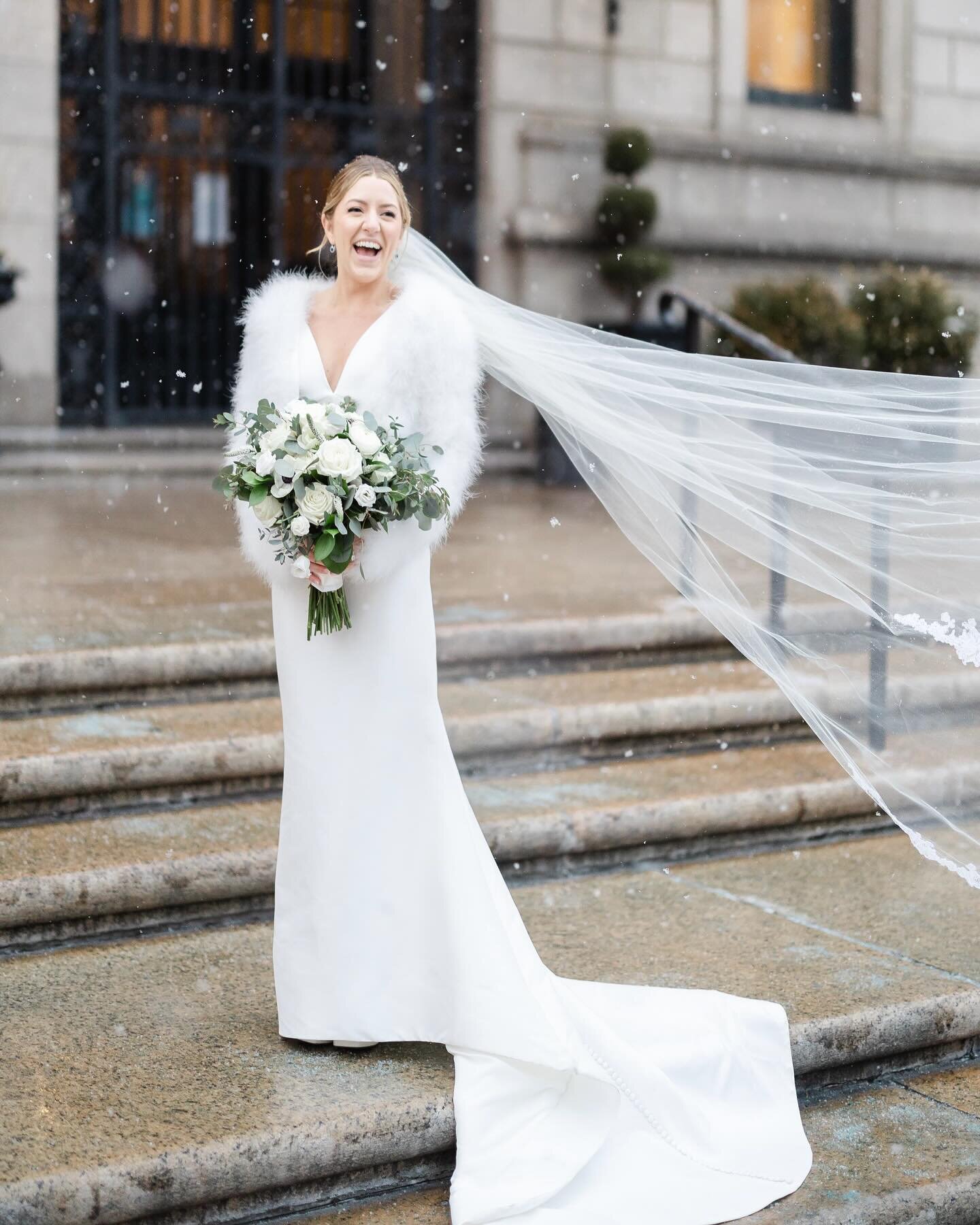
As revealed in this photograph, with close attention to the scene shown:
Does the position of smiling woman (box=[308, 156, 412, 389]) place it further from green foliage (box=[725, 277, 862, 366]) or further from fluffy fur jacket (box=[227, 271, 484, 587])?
green foliage (box=[725, 277, 862, 366])

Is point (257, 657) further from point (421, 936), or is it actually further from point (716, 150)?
point (716, 150)

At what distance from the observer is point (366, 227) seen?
3410 mm

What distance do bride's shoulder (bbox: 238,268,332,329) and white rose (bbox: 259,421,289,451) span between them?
0.36 meters

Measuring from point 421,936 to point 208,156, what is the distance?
1022cm

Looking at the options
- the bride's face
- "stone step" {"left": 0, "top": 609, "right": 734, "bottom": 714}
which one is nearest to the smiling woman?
the bride's face

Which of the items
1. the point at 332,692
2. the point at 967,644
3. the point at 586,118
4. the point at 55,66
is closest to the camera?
the point at 332,692

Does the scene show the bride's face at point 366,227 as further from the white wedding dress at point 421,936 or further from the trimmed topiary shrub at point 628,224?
the trimmed topiary shrub at point 628,224

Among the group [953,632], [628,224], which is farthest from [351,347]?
[628,224]

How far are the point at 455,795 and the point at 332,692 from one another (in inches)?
14.2

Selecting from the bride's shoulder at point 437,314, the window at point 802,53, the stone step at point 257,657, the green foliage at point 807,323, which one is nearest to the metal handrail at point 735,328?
the stone step at point 257,657

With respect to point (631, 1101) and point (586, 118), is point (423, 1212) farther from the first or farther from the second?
point (586, 118)

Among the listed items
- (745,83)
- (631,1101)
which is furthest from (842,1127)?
(745,83)

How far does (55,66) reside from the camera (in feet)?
37.0

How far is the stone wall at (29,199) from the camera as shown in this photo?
1112cm
